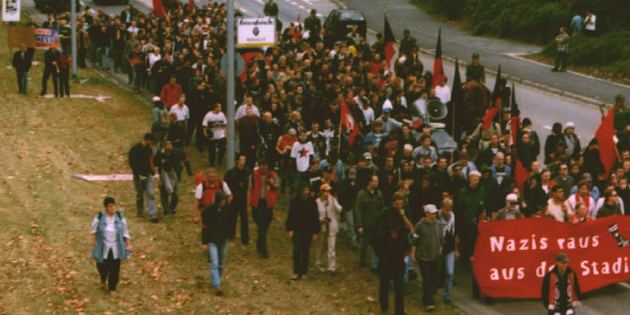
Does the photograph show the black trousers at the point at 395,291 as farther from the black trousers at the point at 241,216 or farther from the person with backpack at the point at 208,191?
the black trousers at the point at 241,216

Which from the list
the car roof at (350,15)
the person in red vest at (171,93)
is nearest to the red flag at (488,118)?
the person in red vest at (171,93)

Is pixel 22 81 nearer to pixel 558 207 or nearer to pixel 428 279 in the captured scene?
pixel 428 279

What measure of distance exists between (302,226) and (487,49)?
30.2 m

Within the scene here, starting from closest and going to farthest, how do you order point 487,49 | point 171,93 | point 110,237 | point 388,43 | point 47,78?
point 110,237 → point 171,93 → point 388,43 → point 47,78 → point 487,49

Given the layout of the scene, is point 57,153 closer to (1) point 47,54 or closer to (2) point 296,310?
(1) point 47,54

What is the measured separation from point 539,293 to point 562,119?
16528 mm

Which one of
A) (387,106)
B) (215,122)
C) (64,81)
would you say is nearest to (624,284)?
(387,106)

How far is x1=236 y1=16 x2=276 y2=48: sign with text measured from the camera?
25516 mm

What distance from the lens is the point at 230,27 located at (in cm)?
2522

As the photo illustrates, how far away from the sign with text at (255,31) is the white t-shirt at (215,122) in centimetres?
228

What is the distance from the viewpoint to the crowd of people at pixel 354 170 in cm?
2012

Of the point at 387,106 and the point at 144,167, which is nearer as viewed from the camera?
the point at 144,167

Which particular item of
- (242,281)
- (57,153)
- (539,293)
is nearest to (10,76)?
(57,153)

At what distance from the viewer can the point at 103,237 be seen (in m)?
19.7
